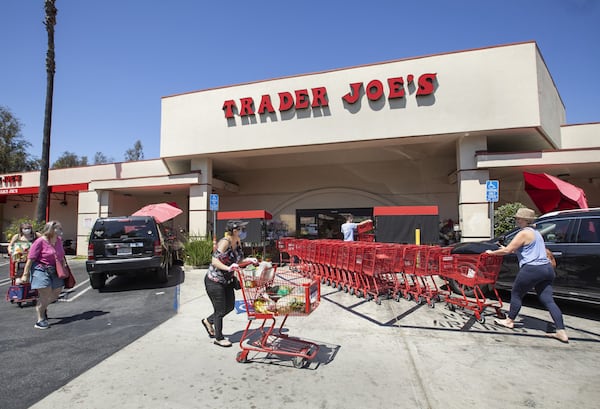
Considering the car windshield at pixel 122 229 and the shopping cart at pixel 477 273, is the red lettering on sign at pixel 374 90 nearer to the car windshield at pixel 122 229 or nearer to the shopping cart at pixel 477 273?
the shopping cart at pixel 477 273

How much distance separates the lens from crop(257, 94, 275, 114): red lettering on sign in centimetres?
1275

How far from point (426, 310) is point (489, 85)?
858cm

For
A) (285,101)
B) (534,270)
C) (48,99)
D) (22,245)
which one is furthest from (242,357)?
(48,99)

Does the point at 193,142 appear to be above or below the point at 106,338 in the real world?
above

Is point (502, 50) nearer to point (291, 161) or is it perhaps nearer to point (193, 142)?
point (291, 161)

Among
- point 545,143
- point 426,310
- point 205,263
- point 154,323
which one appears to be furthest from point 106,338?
point 545,143

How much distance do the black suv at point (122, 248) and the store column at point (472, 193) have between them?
9.82m

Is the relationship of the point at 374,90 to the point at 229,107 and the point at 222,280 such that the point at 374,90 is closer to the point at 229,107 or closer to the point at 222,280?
the point at 229,107

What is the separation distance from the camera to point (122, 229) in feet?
27.0

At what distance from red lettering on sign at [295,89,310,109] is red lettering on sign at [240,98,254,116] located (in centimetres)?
195

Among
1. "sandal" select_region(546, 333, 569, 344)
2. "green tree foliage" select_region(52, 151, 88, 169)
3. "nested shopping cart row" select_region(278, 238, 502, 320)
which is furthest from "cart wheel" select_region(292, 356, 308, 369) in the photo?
"green tree foliage" select_region(52, 151, 88, 169)

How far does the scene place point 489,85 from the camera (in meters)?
10.8

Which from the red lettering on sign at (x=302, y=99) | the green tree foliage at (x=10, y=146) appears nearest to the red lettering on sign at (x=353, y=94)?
the red lettering on sign at (x=302, y=99)

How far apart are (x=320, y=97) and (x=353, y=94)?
1234mm
